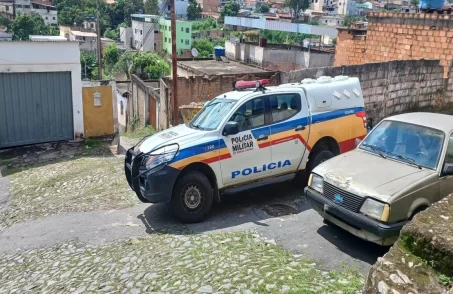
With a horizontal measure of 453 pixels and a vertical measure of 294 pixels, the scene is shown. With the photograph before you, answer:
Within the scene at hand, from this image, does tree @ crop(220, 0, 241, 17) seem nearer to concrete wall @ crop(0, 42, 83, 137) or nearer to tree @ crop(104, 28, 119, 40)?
tree @ crop(104, 28, 119, 40)

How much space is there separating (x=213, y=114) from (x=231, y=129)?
2.24ft

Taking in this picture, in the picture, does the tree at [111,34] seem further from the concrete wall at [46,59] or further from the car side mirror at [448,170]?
the car side mirror at [448,170]

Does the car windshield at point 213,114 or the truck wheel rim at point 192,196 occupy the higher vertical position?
the car windshield at point 213,114

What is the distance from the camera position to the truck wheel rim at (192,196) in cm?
711

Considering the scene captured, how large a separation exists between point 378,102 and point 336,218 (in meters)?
7.82

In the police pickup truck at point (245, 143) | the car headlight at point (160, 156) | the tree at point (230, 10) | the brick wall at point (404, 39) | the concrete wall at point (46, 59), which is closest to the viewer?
the car headlight at point (160, 156)

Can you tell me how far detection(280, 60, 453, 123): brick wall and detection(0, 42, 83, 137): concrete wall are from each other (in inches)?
241

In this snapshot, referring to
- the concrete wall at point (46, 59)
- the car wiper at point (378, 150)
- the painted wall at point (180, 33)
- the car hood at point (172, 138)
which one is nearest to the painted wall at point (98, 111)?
the concrete wall at point (46, 59)

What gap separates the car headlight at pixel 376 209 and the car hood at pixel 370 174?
0.07 metres

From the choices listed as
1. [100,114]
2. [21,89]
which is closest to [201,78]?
[100,114]

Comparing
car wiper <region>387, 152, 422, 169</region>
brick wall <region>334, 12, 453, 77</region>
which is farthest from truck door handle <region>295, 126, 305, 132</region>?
brick wall <region>334, 12, 453, 77</region>

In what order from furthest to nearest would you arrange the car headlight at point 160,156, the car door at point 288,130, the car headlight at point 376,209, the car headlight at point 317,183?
the car door at point 288,130 → the car headlight at point 160,156 → the car headlight at point 317,183 → the car headlight at point 376,209

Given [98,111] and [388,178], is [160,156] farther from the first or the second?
[98,111]

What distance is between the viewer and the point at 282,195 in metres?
8.41
